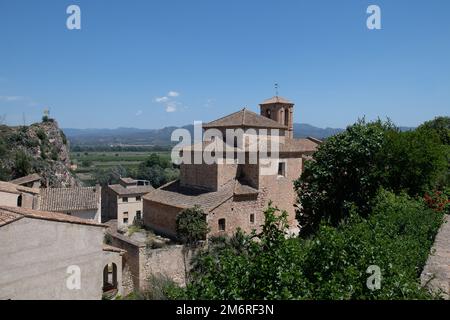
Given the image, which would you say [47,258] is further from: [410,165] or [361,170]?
[410,165]

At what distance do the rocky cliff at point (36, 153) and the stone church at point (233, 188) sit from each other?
20595 millimetres

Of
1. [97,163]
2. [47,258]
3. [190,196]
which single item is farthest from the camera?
[97,163]

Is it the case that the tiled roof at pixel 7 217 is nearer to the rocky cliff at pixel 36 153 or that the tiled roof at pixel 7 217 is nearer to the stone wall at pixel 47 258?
the stone wall at pixel 47 258

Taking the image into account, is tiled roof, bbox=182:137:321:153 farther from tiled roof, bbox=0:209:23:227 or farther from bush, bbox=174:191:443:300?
bush, bbox=174:191:443:300

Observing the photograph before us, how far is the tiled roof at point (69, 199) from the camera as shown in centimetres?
2734

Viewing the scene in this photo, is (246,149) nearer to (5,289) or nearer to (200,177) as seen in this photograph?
(200,177)

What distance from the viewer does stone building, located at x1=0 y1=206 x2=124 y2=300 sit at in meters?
11.0

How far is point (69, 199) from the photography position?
28.5 m

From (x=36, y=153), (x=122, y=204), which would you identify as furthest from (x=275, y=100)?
(x=36, y=153)

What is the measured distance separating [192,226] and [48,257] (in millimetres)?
9599

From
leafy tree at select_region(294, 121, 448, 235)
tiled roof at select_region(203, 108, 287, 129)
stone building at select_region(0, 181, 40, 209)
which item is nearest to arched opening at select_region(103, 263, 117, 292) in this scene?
stone building at select_region(0, 181, 40, 209)

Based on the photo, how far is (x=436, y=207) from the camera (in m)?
16.0
